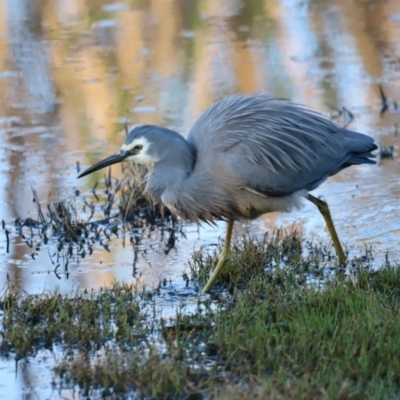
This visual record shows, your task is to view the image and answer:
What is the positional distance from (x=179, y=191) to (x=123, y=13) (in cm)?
973

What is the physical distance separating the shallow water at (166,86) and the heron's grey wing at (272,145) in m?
0.77

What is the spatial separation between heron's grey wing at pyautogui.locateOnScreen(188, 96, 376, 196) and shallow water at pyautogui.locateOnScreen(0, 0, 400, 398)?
770 mm

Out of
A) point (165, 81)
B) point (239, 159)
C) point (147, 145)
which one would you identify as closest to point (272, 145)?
point (239, 159)

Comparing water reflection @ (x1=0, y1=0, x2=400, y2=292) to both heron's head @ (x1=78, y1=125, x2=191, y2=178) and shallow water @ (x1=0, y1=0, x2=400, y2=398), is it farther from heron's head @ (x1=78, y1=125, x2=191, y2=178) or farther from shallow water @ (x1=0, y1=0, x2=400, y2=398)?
heron's head @ (x1=78, y1=125, x2=191, y2=178)

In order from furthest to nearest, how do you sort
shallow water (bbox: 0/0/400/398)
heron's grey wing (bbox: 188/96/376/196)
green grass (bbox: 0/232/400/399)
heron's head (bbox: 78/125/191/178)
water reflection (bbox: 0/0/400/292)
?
water reflection (bbox: 0/0/400/292) → shallow water (bbox: 0/0/400/398) → heron's grey wing (bbox: 188/96/376/196) → heron's head (bbox: 78/125/191/178) → green grass (bbox: 0/232/400/399)

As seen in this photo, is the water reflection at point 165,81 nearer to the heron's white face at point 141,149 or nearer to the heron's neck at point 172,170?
the heron's neck at point 172,170

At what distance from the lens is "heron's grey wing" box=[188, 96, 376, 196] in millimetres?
6301

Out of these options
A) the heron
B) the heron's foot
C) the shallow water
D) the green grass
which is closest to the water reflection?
the shallow water

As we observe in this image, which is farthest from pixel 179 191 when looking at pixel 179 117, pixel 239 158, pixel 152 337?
pixel 179 117

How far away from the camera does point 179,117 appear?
1077cm

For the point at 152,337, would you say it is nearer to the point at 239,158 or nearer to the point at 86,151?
the point at 239,158

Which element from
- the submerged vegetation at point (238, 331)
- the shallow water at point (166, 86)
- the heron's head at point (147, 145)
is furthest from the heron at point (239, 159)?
the shallow water at point (166, 86)

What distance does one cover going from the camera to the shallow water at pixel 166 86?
24.1 ft

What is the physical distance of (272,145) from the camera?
6453 mm
